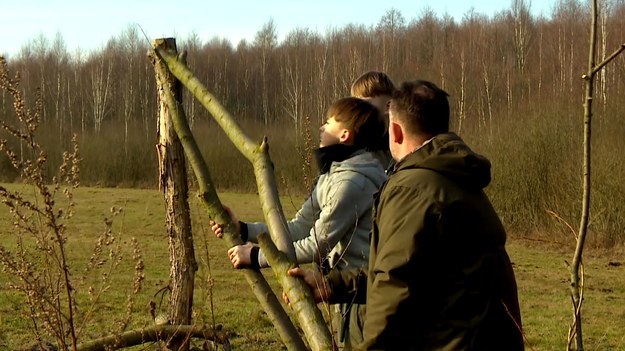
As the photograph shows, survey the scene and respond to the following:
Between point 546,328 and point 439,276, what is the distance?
7.86 metres

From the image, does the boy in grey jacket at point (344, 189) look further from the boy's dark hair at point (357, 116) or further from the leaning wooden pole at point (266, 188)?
the leaning wooden pole at point (266, 188)

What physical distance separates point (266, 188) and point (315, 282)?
44 centimetres

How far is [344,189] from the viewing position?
11.6 ft

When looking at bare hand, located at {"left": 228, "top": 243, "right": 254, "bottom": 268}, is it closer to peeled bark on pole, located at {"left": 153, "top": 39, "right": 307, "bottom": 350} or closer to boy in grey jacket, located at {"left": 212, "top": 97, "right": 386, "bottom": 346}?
peeled bark on pole, located at {"left": 153, "top": 39, "right": 307, "bottom": 350}

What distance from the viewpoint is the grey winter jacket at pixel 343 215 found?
3.50 m

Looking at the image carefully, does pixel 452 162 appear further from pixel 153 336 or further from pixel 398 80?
pixel 398 80

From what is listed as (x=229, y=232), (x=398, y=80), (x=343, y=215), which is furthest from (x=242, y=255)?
(x=398, y=80)

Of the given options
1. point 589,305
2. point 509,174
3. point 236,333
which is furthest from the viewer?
point 509,174

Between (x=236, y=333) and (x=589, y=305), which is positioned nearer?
(x=236, y=333)

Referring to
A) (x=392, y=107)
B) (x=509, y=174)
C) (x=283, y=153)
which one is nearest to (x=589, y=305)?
(x=392, y=107)

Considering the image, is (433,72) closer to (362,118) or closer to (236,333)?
(236,333)

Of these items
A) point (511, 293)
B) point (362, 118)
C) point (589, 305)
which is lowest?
point (589, 305)

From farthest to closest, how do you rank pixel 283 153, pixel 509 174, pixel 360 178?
pixel 283 153 < pixel 509 174 < pixel 360 178

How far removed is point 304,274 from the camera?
3057mm
